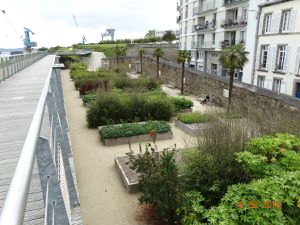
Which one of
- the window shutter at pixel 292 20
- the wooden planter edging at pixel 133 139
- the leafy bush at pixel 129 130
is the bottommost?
the wooden planter edging at pixel 133 139

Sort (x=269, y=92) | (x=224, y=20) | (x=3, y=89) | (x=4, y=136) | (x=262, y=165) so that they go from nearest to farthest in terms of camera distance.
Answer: (x=4, y=136) → (x=262, y=165) → (x=3, y=89) → (x=269, y=92) → (x=224, y=20)

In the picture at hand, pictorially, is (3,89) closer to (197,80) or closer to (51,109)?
(51,109)

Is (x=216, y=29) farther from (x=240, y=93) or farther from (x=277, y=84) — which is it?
(x=240, y=93)

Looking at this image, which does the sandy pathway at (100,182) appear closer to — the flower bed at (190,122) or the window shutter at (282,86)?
the flower bed at (190,122)

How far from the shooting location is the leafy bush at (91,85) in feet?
77.9

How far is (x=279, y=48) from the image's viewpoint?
24.8m

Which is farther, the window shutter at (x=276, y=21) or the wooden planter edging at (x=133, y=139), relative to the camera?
the window shutter at (x=276, y=21)

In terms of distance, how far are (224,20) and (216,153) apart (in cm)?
3400

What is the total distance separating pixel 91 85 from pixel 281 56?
16914mm

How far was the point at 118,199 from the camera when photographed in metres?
7.81

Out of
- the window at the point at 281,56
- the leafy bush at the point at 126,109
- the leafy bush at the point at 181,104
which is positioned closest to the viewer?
the leafy bush at the point at 126,109

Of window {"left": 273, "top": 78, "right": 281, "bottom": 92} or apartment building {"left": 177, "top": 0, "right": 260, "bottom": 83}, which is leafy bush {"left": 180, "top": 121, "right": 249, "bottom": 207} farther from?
apartment building {"left": 177, "top": 0, "right": 260, "bottom": 83}

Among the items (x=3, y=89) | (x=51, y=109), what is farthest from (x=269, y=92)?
(x=51, y=109)

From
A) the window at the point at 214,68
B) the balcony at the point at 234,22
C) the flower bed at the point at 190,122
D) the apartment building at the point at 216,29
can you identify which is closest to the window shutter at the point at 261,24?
the apartment building at the point at 216,29
